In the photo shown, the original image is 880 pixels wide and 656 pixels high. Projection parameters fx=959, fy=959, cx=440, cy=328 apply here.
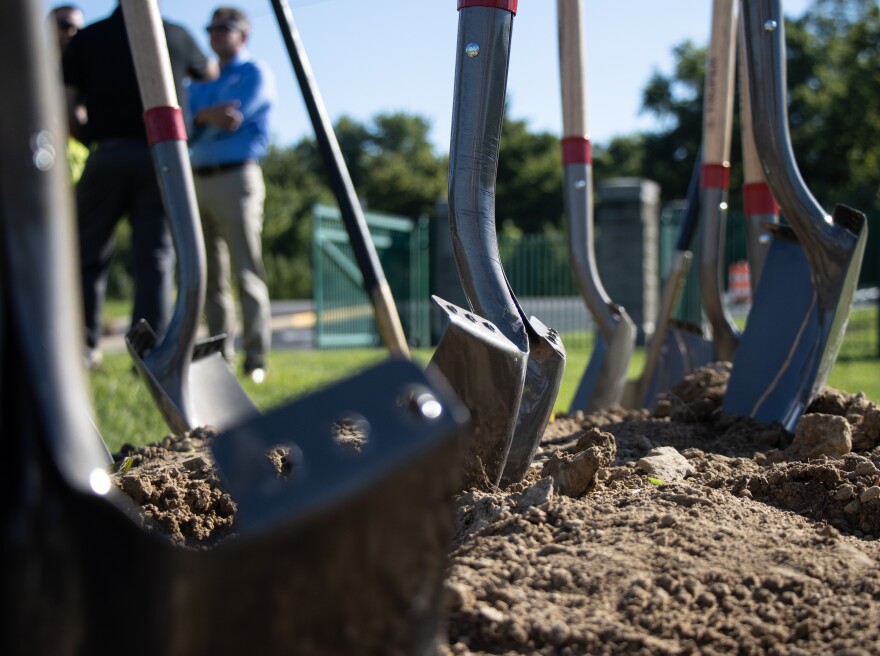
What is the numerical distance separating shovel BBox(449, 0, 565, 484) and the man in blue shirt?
3569mm

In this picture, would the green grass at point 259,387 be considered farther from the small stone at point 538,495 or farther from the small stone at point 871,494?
the small stone at point 871,494

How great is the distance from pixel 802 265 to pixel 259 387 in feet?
9.85

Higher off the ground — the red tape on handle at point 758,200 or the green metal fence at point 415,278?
the red tape on handle at point 758,200

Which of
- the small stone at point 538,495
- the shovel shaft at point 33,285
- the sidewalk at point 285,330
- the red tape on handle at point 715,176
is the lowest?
the sidewalk at point 285,330

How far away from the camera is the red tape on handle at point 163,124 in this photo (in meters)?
2.19

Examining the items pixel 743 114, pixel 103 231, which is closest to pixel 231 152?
pixel 103 231

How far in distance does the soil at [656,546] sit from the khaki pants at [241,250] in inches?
127

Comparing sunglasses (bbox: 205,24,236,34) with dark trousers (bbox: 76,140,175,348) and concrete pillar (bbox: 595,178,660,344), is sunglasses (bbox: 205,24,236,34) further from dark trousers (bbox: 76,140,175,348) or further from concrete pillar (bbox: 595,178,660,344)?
concrete pillar (bbox: 595,178,660,344)

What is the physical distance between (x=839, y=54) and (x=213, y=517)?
38835 millimetres

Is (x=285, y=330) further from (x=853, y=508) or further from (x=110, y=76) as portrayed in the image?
(x=853, y=508)

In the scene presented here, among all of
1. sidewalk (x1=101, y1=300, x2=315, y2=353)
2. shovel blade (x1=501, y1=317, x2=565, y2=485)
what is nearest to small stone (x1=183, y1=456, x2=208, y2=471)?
shovel blade (x1=501, y1=317, x2=565, y2=485)

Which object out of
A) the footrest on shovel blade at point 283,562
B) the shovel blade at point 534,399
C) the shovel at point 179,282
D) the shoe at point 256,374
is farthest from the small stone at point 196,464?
the shoe at point 256,374

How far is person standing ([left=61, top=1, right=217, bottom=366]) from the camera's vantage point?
4441mm

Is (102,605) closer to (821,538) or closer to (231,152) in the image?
(821,538)
